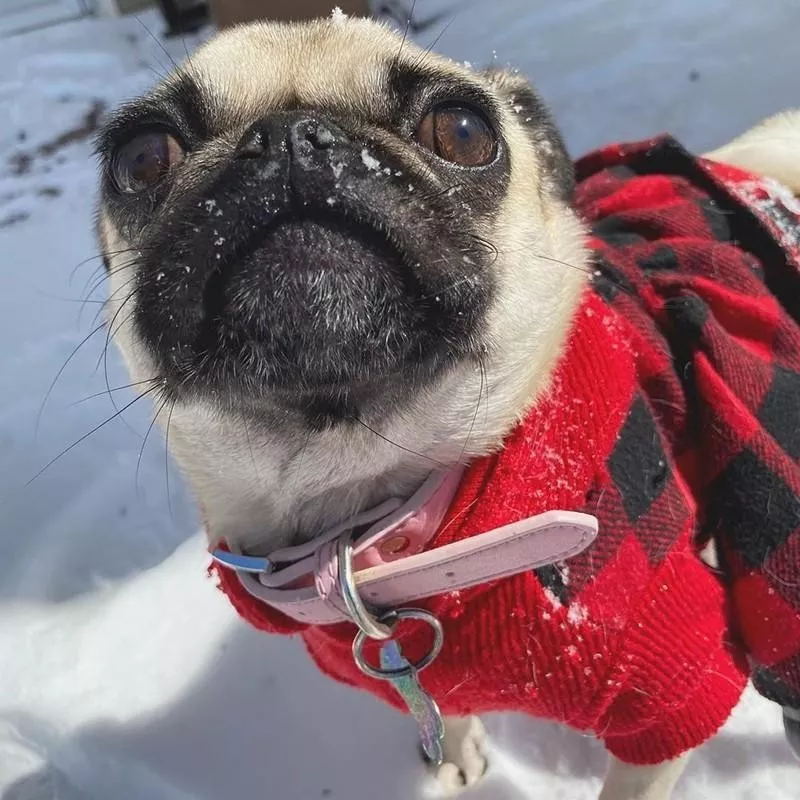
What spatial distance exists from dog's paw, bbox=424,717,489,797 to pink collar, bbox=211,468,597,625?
798 mm

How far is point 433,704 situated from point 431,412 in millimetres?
506

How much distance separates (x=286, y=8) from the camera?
14.0ft

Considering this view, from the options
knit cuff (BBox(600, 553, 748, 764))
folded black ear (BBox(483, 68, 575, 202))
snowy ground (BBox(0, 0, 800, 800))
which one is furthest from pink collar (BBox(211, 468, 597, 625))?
snowy ground (BBox(0, 0, 800, 800))

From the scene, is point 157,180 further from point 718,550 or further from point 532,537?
point 718,550

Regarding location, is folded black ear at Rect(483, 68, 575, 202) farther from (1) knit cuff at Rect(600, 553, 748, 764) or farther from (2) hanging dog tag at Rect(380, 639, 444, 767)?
(2) hanging dog tag at Rect(380, 639, 444, 767)

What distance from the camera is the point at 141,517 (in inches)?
→ 103

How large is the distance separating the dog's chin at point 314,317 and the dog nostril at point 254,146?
0.30 ft

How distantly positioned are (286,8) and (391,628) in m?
Answer: 3.96

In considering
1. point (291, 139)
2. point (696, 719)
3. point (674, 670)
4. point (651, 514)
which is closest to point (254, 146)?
point (291, 139)

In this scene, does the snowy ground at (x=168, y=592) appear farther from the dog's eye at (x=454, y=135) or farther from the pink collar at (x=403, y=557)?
the dog's eye at (x=454, y=135)

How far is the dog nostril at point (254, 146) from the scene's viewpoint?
1.02 meters

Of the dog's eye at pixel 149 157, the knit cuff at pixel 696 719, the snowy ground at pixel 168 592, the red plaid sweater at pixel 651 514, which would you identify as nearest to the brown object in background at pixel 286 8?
the snowy ground at pixel 168 592

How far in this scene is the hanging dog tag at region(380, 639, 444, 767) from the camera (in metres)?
1.31

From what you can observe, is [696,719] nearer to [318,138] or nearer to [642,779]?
[642,779]
